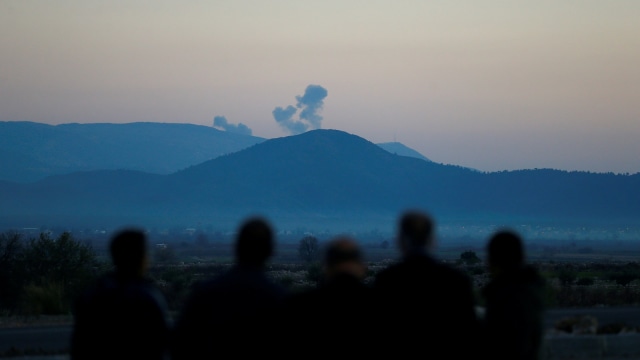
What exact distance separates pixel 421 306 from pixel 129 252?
1.77 m

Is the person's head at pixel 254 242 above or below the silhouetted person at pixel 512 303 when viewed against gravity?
above

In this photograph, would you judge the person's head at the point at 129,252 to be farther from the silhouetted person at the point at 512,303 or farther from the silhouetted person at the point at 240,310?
the silhouetted person at the point at 512,303

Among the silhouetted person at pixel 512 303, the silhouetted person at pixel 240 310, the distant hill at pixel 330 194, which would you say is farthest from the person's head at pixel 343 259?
the distant hill at pixel 330 194

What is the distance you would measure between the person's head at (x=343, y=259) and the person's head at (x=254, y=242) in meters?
0.35

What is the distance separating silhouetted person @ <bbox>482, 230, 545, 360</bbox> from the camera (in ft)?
23.7

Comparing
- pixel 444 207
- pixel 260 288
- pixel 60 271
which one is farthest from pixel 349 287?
pixel 444 207

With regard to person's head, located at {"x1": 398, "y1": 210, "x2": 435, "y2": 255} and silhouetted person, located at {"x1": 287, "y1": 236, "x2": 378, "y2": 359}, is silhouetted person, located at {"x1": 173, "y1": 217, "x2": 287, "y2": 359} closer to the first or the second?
silhouetted person, located at {"x1": 287, "y1": 236, "x2": 378, "y2": 359}

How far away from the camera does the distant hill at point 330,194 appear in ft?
589

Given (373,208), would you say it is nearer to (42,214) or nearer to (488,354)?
(42,214)

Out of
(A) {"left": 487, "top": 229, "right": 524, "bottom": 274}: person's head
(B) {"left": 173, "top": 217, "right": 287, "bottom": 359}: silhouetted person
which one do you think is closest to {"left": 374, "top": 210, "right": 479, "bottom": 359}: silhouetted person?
(B) {"left": 173, "top": 217, "right": 287, "bottom": 359}: silhouetted person

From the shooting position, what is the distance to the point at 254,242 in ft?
20.7

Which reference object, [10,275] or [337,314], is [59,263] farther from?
[337,314]

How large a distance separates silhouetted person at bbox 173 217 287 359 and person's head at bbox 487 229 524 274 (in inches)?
68.5

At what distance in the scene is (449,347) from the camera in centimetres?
648
